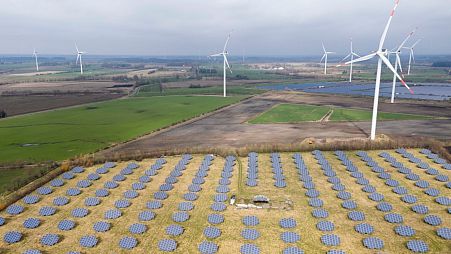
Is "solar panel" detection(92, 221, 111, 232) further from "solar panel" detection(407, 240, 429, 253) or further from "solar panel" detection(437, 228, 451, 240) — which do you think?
"solar panel" detection(437, 228, 451, 240)

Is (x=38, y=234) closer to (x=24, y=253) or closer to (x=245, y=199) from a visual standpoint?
(x=24, y=253)

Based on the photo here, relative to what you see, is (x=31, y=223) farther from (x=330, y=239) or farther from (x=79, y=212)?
(x=330, y=239)

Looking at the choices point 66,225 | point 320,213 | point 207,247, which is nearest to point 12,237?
point 66,225

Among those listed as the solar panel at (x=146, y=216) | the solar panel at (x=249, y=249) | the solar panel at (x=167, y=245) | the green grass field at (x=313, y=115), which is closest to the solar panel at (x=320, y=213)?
the solar panel at (x=249, y=249)

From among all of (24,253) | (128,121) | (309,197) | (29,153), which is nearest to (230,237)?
(309,197)

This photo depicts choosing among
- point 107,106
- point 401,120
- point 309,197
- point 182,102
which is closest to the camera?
point 309,197

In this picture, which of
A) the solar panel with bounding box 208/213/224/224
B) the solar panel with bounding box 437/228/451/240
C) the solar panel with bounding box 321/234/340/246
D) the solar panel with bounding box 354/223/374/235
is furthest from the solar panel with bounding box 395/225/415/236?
the solar panel with bounding box 208/213/224/224

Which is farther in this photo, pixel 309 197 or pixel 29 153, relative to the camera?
pixel 29 153
